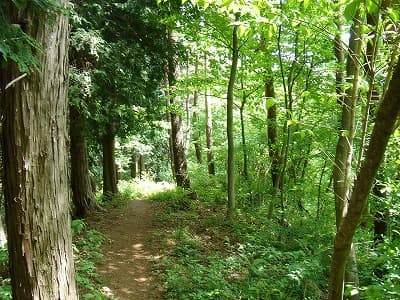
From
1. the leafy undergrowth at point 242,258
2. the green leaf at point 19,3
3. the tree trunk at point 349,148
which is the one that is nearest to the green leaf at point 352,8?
the tree trunk at point 349,148

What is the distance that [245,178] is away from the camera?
11062 millimetres

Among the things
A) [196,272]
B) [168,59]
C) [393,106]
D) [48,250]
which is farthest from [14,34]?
[168,59]

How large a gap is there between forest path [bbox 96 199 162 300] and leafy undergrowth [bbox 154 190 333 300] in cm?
31

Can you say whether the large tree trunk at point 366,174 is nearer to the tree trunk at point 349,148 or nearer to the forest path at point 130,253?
the tree trunk at point 349,148

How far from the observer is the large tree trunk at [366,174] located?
146 centimetres

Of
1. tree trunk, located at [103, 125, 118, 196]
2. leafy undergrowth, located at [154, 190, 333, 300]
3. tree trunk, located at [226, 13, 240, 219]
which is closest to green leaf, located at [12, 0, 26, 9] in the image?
leafy undergrowth, located at [154, 190, 333, 300]

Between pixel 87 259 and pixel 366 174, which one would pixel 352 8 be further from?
pixel 87 259

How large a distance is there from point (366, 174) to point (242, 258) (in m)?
5.75

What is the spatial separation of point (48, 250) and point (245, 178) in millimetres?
8434

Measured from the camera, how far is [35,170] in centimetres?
301

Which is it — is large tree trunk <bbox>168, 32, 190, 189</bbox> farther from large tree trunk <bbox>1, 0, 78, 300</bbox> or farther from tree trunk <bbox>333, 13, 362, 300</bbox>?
large tree trunk <bbox>1, 0, 78, 300</bbox>

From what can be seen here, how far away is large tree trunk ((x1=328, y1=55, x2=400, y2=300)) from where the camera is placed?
57.3 inches

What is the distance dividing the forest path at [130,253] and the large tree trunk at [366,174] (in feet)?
14.2

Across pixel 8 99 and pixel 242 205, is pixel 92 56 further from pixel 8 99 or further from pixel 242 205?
pixel 242 205
